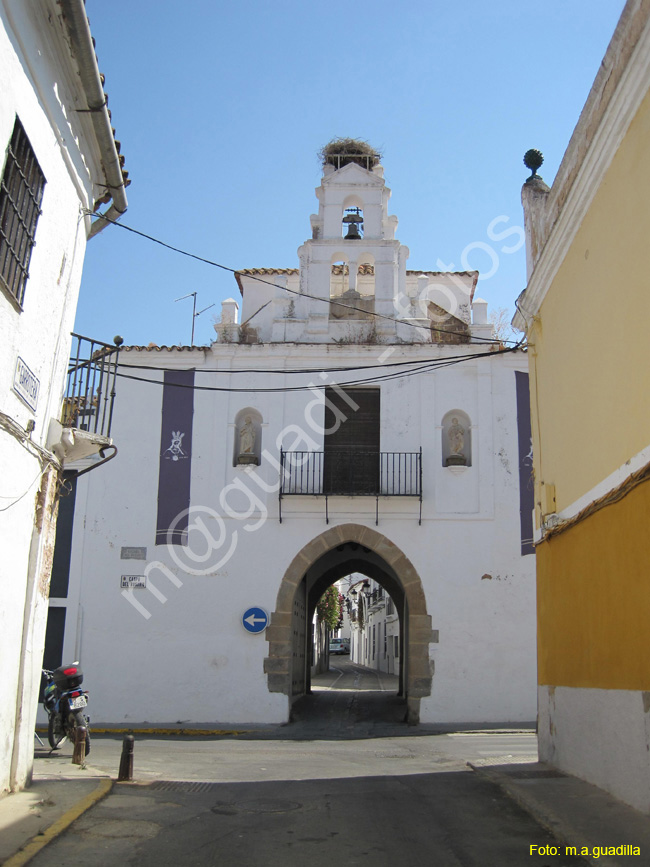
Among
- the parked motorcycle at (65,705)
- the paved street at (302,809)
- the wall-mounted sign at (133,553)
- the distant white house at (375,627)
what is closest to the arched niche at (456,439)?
the paved street at (302,809)

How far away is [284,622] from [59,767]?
664 cm

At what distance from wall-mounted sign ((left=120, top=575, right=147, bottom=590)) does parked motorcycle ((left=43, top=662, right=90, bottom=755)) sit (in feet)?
16.3

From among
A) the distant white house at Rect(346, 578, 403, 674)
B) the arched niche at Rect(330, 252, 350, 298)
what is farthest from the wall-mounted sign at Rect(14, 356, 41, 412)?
the distant white house at Rect(346, 578, 403, 674)

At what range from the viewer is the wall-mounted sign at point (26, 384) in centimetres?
668

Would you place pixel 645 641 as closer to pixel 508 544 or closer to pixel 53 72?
pixel 53 72

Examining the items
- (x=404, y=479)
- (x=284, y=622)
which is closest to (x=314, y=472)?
(x=404, y=479)

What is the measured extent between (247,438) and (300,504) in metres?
1.59

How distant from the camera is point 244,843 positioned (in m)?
5.60

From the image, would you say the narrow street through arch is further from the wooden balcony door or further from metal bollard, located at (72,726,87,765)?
metal bollard, located at (72,726,87,765)

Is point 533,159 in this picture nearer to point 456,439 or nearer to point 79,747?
point 456,439

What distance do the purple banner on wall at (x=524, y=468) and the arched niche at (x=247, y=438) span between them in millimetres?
4871

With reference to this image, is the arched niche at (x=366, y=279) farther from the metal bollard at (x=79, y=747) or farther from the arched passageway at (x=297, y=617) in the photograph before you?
the metal bollard at (x=79, y=747)

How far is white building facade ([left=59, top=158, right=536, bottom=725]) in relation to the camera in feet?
48.4

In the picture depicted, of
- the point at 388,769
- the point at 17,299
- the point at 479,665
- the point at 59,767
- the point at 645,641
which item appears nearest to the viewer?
the point at 645,641
